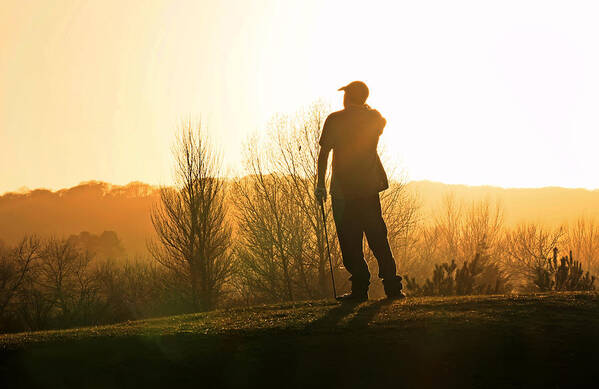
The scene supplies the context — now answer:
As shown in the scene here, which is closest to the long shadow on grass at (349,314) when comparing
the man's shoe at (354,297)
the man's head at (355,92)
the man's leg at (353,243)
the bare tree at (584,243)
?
the man's shoe at (354,297)

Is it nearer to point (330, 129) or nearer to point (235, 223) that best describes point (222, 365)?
point (330, 129)

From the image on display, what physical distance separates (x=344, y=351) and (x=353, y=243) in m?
2.83

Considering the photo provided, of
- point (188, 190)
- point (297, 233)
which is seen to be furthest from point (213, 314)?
point (188, 190)

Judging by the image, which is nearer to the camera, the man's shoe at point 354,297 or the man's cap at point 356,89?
the man's shoe at point 354,297

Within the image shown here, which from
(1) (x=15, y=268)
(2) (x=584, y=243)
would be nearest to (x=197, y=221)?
(1) (x=15, y=268)

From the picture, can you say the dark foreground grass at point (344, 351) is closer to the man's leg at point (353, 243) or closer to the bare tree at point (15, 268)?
the man's leg at point (353, 243)

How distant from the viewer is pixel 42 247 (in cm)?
6612

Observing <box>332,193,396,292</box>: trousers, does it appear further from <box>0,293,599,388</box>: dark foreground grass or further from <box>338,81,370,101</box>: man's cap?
<box>0,293,599,388</box>: dark foreground grass

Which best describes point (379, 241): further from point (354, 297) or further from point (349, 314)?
point (349, 314)

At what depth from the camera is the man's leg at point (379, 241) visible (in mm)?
7723

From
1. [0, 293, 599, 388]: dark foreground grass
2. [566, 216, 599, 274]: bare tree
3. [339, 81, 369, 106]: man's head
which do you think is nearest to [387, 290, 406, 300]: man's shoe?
[0, 293, 599, 388]: dark foreground grass

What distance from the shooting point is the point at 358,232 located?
305 inches

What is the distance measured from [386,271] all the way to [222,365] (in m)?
3.27

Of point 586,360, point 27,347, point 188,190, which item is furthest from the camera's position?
point 188,190
